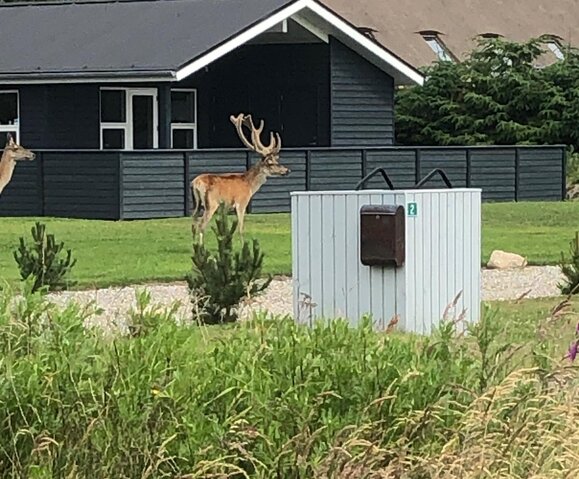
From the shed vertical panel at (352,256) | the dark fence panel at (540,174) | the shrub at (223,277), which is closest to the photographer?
the shed vertical panel at (352,256)

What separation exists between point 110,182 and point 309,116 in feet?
25.4

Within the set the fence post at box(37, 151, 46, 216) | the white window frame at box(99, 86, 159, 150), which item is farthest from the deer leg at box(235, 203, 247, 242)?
the white window frame at box(99, 86, 159, 150)

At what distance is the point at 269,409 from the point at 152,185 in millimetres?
22621

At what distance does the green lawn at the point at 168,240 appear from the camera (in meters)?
19.2

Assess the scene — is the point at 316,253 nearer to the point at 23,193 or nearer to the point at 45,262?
the point at 45,262

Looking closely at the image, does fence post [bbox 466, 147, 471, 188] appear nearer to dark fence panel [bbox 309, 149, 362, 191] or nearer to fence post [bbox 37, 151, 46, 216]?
dark fence panel [bbox 309, 149, 362, 191]

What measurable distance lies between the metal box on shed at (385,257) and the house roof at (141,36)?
17289mm

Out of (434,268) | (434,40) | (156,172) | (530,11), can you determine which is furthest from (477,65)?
(434,268)

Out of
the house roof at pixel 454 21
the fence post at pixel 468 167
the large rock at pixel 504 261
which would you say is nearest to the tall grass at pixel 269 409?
the large rock at pixel 504 261

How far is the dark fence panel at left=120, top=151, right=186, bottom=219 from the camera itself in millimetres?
28594

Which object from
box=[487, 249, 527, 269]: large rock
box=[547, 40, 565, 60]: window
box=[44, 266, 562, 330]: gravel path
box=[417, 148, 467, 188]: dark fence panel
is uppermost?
box=[547, 40, 565, 60]: window

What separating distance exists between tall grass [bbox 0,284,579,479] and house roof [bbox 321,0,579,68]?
41.2 meters

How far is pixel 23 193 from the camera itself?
30.1 meters

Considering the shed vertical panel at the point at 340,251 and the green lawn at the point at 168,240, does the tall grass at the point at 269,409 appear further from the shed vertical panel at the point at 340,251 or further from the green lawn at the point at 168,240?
the green lawn at the point at 168,240
